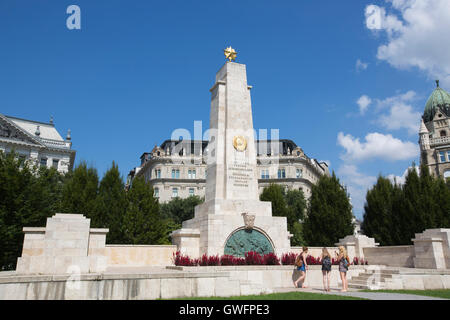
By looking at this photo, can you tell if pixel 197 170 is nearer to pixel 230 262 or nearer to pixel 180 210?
pixel 180 210

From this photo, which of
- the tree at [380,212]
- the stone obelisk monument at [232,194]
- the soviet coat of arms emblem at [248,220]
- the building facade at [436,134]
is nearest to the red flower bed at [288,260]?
the stone obelisk monument at [232,194]

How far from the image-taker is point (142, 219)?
30688mm

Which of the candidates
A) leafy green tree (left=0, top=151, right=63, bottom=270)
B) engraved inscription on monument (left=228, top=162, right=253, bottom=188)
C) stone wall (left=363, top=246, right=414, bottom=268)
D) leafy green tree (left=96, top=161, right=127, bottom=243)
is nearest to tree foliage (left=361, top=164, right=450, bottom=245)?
stone wall (left=363, top=246, right=414, bottom=268)

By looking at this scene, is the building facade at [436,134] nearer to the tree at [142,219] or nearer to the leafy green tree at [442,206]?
the leafy green tree at [442,206]

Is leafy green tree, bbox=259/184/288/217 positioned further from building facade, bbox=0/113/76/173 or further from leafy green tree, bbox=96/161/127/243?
building facade, bbox=0/113/76/173

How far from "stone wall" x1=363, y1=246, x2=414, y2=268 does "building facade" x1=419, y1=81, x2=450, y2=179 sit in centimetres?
6943

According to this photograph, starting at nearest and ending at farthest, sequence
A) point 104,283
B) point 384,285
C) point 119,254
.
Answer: point 104,283
point 384,285
point 119,254

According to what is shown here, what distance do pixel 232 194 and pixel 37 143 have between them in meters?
51.2

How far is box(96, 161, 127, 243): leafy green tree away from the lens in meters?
29.5

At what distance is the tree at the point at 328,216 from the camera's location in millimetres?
33062

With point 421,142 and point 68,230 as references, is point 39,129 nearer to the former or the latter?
point 68,230
